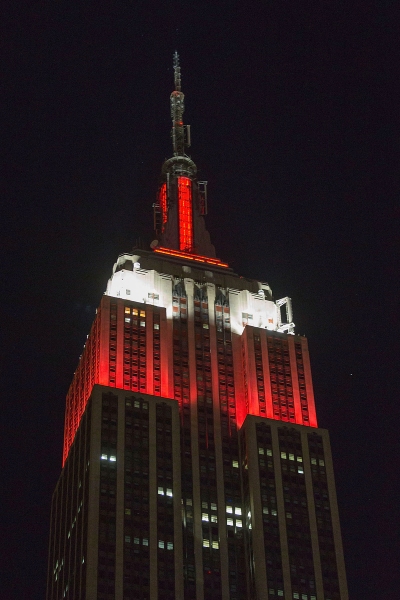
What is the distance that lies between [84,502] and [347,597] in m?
52.5

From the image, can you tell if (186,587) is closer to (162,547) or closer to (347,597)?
(162,547)

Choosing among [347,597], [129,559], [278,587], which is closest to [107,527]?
[129,559]

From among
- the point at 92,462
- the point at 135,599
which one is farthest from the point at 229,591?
the point at 92,462

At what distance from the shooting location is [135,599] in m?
185

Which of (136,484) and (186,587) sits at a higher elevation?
(136,484)

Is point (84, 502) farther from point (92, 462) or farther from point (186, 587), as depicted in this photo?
point (186, 587)

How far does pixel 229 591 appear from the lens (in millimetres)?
197375

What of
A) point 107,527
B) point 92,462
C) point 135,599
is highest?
point 92,462

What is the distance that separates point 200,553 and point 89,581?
25.1 metres

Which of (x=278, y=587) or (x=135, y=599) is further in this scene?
(x=278, y=587)

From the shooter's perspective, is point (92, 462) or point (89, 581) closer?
point (89, 581)

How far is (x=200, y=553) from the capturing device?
200 m

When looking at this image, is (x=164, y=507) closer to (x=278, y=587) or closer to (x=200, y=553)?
(x=200, y=553)

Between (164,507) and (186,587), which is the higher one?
(164,507)
